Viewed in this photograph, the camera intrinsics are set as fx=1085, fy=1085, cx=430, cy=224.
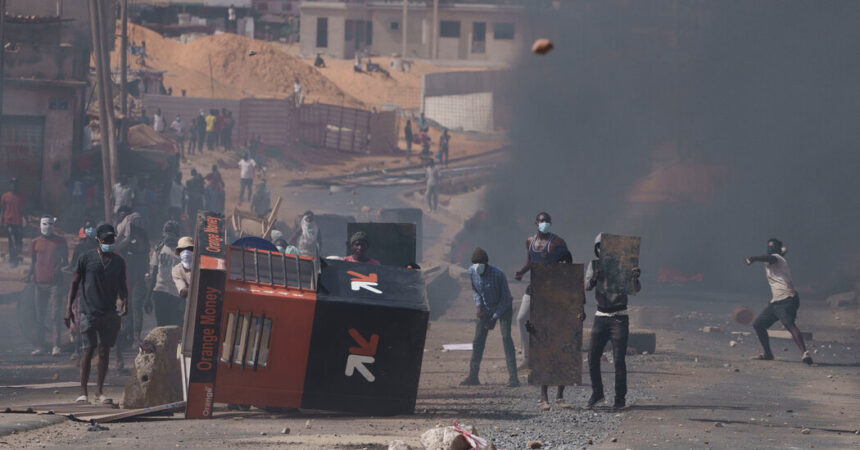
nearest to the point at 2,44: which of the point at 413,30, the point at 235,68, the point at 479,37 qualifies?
the point at 235,68

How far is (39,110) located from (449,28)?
48.3 m

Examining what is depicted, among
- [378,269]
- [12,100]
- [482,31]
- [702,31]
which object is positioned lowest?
[378,269]

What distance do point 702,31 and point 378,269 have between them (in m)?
30.6

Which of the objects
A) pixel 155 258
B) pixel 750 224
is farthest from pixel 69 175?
pixel 750 224

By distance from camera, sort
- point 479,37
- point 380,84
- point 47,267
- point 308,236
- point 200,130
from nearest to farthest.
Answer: point 47,267
point 308,236
point 200,130
point 380,84
point 479,37

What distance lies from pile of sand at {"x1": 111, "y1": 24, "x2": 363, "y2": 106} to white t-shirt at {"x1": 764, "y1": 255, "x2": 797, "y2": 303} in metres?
45.4

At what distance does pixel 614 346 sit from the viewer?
33.5 ft

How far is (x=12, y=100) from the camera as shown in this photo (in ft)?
85.0

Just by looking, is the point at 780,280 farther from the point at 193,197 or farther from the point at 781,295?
the point at 193,197

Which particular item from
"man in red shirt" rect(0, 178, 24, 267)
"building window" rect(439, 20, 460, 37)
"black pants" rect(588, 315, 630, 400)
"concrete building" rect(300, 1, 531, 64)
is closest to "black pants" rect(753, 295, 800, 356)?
"black pants" rect(588, 315, 630, 400)

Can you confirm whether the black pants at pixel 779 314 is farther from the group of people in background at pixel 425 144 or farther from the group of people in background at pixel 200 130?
the group of people in background at pixel 425 144

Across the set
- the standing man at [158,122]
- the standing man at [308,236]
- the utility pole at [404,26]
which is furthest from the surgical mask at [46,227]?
the utility pole at [404,26]

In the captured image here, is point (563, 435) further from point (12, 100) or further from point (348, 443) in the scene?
point (12, 100)

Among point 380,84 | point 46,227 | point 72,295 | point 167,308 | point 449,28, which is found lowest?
point 167,308
